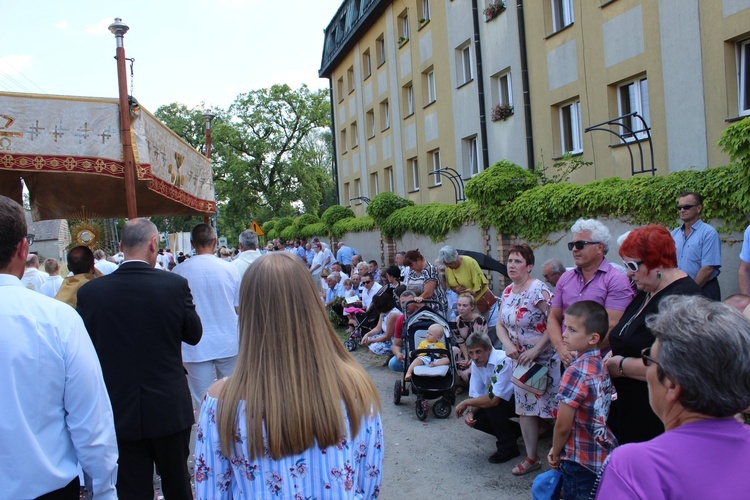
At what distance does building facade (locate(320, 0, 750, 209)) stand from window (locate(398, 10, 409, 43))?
0.17 feet

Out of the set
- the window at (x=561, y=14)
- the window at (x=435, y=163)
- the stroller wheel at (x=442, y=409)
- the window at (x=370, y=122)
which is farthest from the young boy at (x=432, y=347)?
the window at (x=370, y=122)

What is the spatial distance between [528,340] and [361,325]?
6410 millimetres

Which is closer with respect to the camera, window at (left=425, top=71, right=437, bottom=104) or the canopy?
the canopy

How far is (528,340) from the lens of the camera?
17.5ft

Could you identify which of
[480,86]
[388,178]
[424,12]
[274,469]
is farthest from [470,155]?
[274,469]

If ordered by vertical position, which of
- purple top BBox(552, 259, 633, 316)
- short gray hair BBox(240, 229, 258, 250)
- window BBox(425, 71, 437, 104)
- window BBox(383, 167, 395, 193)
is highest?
window BBox(425, 71, 437, 104)

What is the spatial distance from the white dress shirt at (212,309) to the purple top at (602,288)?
2.96 meters

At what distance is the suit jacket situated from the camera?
358cm

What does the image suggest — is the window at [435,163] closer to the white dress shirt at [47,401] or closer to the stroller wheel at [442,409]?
the stroller wheel at [442,409]

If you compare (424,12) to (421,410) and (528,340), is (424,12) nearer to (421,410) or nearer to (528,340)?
(421,410)

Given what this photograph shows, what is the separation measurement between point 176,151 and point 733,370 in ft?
19.4

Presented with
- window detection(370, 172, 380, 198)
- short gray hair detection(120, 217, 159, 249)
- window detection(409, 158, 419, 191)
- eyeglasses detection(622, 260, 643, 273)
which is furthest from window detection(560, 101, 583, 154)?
window detection(370, 172, 380, 198)

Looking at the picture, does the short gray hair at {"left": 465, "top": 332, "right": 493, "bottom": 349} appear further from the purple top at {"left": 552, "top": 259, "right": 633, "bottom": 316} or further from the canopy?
the canopy

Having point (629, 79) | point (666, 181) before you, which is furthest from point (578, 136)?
point (666, 181)
